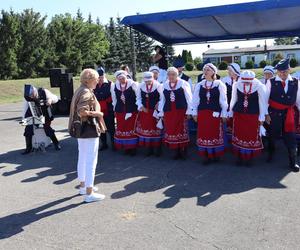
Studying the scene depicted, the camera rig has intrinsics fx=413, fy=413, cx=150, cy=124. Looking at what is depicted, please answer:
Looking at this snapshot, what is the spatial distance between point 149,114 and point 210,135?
1.36m

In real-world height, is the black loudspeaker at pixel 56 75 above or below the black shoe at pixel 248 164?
above

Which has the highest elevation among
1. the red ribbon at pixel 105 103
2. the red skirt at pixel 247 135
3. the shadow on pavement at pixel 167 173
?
the red ribbon at pixel 105 103

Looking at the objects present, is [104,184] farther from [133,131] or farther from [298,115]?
[298,115]

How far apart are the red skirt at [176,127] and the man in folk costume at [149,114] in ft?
1.22

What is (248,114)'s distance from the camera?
6.86 metres

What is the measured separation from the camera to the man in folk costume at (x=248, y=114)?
6.71 metres

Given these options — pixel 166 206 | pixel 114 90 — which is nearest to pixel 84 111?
pixel 166 206

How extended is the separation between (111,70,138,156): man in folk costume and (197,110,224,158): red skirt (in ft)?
5.00

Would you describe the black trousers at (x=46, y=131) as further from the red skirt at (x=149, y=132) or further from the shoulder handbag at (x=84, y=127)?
the shoulder handbag at (x=84, y=127)

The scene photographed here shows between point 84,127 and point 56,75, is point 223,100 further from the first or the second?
point 56,75

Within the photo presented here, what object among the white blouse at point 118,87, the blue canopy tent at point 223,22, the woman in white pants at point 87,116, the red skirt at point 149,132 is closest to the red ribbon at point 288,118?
the red skirt at point 149,132

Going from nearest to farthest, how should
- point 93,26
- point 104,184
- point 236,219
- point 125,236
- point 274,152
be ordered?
point 125,236
point 236,219
point 104,184
point 274,152
point 93,26

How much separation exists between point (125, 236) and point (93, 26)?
5070 centimetres

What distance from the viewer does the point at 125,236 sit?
4426 millimetres
